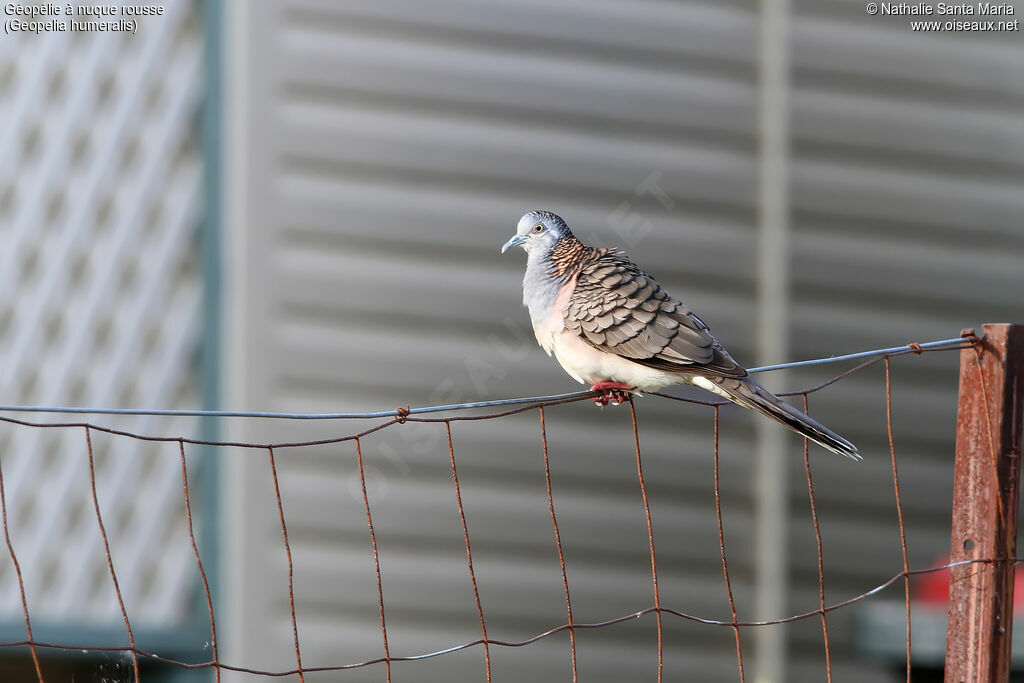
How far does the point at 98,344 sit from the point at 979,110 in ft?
11.2

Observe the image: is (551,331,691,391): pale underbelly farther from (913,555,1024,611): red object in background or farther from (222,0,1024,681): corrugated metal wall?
(222,0,1024,681): corrugated metal wall

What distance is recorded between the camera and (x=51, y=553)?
163 inches

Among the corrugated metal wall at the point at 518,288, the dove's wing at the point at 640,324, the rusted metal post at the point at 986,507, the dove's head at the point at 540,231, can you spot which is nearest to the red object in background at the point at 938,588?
the corrugated metal wall at the point at 518,288

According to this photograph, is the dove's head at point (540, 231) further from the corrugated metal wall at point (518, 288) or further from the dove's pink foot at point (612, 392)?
the corrugated metal wall at point (518, 288)

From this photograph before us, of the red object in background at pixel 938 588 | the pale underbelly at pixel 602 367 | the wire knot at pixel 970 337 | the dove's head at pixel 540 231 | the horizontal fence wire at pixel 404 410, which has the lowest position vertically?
the red object in background at pixel 938 588

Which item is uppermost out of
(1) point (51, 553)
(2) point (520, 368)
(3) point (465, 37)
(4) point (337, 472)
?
(3) point (465, 37)

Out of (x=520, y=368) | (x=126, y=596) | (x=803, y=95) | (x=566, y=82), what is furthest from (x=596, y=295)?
(x=126, y=596)

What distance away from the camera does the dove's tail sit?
7.15 feet

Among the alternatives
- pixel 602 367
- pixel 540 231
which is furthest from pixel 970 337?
pixel 540 231

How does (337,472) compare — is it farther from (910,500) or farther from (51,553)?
(910,500)

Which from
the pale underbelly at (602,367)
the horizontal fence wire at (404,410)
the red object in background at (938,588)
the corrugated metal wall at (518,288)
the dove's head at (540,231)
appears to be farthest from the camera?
the corrugated metal wall at (518,288)

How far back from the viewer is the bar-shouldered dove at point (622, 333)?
2.42 metres

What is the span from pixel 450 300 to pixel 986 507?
2352mm

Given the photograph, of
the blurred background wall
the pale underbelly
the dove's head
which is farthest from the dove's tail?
the blurred background wall
